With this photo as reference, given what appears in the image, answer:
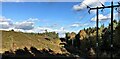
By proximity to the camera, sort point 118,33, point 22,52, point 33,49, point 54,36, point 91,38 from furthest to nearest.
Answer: point 54,36
point 91,38
point 33,49
point 22,52
point 118,33

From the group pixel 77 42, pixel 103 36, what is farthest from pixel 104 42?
pixel 77 42

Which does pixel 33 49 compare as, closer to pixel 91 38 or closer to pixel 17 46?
pixel 17 46

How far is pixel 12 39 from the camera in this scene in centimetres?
5494

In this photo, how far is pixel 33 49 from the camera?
62.6 meters

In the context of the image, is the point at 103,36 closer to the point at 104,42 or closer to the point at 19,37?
the point at 104,42

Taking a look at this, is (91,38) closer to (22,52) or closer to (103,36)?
(103,36)

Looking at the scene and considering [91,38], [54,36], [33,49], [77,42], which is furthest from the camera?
[54,36]

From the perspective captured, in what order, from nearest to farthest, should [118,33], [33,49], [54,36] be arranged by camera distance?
Answer: 1. [118,33]
2. [33,49]
3. [54,36]

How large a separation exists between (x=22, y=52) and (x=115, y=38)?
15.7 metres

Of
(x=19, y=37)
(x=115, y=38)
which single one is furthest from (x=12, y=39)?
(x=115, y=38)

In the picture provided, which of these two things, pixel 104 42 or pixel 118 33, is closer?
pixel 118 33

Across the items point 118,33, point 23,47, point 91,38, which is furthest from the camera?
point 91,38

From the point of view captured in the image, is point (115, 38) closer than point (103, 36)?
Yes

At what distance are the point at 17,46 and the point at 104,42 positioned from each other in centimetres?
1690
